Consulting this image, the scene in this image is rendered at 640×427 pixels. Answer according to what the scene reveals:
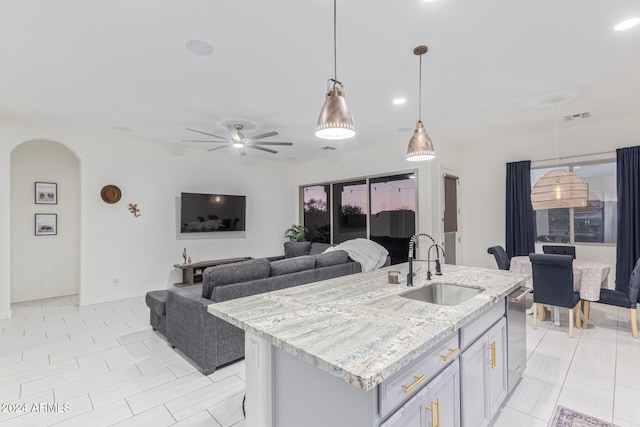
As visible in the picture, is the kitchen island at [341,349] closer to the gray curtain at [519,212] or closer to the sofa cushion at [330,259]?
the sofa cushion at [330,259]

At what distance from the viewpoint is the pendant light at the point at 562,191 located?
3.86 m

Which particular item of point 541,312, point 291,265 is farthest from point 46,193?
point 541,312

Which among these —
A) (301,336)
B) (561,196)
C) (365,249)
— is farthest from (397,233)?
(301,336)

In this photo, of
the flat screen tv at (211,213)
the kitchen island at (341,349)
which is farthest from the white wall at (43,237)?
the kitchen island at (341,349)

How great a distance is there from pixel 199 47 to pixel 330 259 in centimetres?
271

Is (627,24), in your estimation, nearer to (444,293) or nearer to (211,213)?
(444,293)

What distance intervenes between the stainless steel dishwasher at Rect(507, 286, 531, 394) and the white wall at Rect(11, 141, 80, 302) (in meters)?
6.73

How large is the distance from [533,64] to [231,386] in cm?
405

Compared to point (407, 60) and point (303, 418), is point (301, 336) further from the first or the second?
point (407, 60)

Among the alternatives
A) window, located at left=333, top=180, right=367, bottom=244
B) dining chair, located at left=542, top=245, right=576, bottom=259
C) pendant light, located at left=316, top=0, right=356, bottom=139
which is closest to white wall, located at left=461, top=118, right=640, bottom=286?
dining chair, located at left=542, top=245, right=576, bottom=259

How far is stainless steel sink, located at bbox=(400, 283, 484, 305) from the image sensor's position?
7.36 ft

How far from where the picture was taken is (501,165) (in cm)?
577

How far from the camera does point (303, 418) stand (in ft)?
4.34

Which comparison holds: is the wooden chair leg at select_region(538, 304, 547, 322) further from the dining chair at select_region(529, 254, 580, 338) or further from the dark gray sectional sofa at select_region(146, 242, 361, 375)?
the dark gray sectional sofa at select_region(146, 242, 361, 375)
